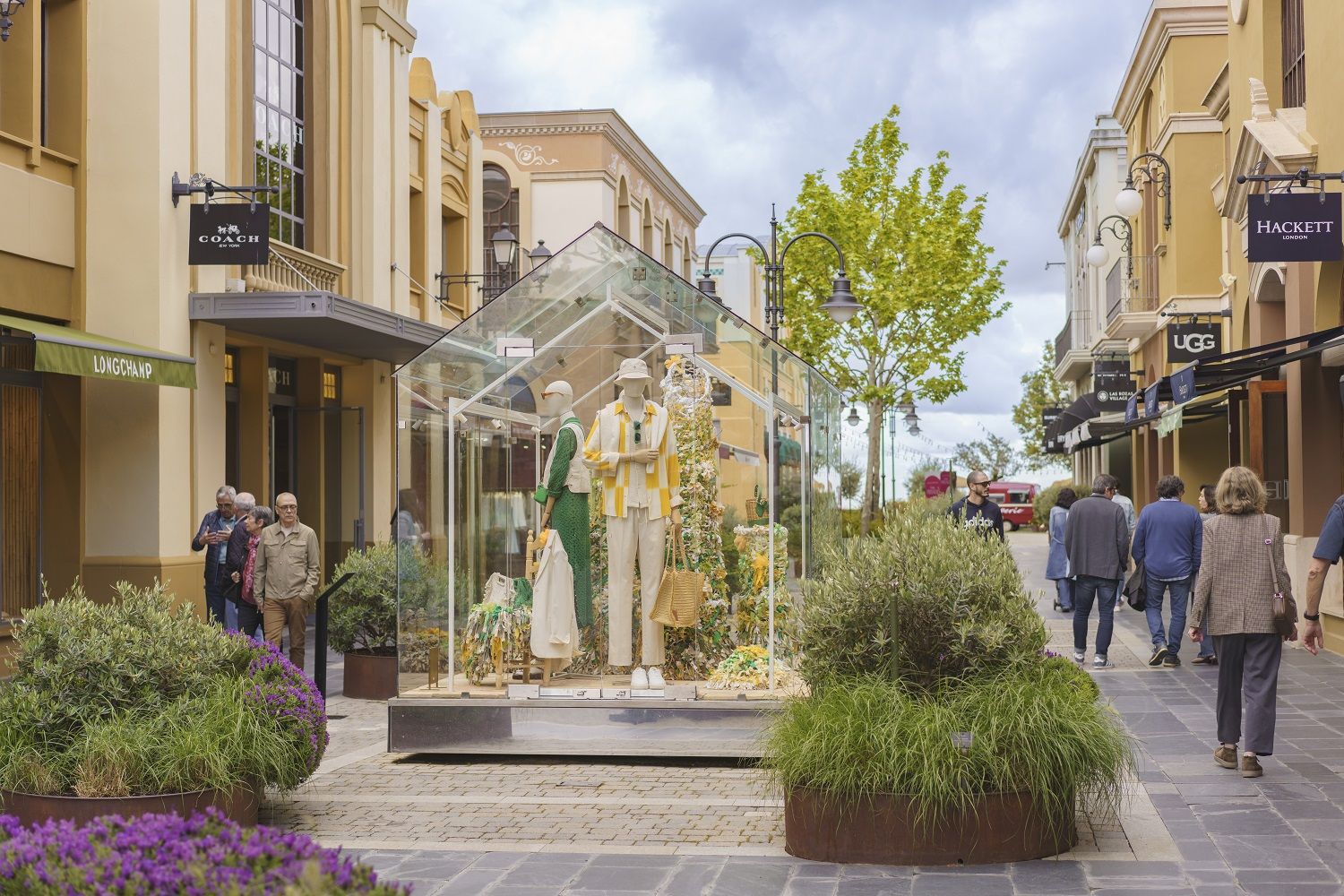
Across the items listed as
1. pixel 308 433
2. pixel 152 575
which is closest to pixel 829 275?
pixel 308 433

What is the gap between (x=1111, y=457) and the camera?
4306cm

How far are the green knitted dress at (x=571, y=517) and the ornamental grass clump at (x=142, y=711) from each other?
3.02 meters

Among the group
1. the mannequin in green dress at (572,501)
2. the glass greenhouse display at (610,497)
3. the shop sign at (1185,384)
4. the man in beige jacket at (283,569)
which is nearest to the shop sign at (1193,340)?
the shop sign at (1185,384)

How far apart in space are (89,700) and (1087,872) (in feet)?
15.6

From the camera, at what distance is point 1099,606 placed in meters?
14.2

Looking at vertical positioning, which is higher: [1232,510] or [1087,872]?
[1232,510]

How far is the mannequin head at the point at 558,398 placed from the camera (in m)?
11.1

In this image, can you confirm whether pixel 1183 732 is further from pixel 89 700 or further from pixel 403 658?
pixel 89 700

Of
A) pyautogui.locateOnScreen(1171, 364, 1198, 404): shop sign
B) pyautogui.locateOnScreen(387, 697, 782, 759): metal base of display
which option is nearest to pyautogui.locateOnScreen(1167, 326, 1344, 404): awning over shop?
pyautogui.locateOnScreen(1171, 364, 1198, 404): shop sign

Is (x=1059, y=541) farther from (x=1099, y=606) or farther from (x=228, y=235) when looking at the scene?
(x=228, y=235)

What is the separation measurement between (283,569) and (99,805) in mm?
5892

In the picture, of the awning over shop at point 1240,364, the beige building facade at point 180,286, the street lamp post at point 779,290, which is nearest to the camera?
the awning over shop at point 1240,364

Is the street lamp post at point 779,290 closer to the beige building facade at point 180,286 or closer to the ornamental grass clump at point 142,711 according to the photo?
the beige building facade at point 180,286

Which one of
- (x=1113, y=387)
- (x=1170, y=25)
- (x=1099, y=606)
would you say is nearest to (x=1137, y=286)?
(x=1113, y=387)
